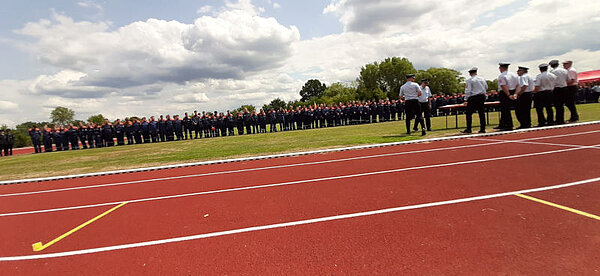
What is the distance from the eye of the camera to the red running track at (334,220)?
2.69m

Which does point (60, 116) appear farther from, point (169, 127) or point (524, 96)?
point (524, 96)

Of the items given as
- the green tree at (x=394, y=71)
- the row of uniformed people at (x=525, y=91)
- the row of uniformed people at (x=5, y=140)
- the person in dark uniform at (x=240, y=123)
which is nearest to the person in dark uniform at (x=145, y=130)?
the person in dark uniform at (x=240, y=123)

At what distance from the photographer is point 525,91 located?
10.5 m

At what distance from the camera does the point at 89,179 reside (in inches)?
316

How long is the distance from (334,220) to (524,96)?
10.6m

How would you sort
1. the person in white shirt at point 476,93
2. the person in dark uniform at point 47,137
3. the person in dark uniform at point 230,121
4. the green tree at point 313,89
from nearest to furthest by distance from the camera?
the person in white shirt at point 476,93 < the person in dark uniform at point 47,137 < the person in dark uniform at point 230,121 < the green tree at point 313,89

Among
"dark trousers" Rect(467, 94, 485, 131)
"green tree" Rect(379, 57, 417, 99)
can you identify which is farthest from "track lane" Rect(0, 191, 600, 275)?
"green tree" Rect(379, 57, 417, 99)

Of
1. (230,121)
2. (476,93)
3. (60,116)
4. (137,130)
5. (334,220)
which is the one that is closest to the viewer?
(334,220)

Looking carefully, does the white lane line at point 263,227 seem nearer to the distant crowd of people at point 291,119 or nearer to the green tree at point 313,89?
the distant crowd of people at point 291,119

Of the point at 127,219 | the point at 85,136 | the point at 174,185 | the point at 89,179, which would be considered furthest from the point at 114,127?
the point at 127,219

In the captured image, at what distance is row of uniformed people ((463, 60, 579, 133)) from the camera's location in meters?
10.1

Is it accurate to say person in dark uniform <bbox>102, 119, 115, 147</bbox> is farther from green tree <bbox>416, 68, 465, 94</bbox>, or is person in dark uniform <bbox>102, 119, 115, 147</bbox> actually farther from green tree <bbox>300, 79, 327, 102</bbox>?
green tree <bbox>300, 79, 327, 102</bbox>

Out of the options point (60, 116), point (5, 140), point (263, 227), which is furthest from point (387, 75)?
point (60, 116)

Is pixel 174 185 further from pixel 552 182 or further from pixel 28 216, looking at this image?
pixel 552 182
